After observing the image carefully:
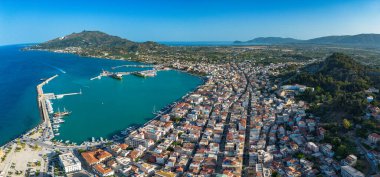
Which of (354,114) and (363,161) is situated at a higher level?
(354,114)

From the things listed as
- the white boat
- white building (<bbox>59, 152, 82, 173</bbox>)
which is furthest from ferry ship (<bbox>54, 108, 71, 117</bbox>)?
white building (<bbox>59, 152, 82, 173</bbox>)

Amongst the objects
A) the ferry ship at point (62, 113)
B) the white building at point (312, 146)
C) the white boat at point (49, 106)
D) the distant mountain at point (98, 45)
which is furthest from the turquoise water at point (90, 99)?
the distant mountain at point (98, 45)

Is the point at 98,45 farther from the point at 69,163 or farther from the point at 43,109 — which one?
the point at 69,163

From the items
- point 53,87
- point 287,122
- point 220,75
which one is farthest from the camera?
point 220,75

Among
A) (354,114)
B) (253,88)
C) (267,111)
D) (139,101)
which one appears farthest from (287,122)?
(139,101)

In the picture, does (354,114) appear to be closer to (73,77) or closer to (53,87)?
(53,87)

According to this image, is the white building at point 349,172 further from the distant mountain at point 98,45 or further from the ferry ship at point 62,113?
the distant mountain at point 98,45

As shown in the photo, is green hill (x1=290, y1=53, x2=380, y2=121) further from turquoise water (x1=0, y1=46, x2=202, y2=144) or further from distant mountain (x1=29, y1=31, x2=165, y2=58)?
distant mountain (x1=29, y1=31, x2=165, y2=58)
